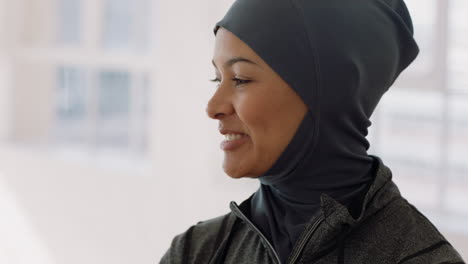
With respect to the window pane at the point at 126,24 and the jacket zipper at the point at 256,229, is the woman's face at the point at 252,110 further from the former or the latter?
the window pane at the point at 126,24

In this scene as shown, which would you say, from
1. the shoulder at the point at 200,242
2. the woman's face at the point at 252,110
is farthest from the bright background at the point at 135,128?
the woman's face at the point at 252,110

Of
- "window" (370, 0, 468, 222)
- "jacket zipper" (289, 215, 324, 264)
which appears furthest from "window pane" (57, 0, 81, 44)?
"jacket zipper" (289, 215, 324, 264)

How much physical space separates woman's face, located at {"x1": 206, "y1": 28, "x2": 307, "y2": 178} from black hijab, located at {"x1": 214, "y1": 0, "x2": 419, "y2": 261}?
0.05 feet

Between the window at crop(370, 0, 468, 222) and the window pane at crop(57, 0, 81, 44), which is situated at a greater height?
the window pane at crop(57, 0, 81, 44)

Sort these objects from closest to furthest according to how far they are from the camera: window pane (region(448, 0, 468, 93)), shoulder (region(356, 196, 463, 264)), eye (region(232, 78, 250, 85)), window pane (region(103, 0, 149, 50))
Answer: shoulder (region(356, 196, 463, 264))
eye (region(232, 78, 250, 85))
window pane (region(448, 0, 468, 93))
window pane (region(103, 0, 149, 50))

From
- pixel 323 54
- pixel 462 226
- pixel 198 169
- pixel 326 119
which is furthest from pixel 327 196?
pixel 198 169

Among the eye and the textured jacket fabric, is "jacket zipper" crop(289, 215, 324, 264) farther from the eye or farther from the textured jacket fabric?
the eye

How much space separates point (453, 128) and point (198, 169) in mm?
1104

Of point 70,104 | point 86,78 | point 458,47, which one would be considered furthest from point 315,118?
point 70,104

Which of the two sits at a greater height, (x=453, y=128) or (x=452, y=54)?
(x=452, y=54)

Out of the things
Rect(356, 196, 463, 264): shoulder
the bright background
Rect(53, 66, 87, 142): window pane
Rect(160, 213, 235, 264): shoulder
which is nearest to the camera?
Rect(356, 196, 463, 264): shoulder

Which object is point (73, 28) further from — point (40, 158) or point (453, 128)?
point (453, 128)

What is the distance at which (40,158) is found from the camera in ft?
13.6

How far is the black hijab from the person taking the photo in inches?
56.9
